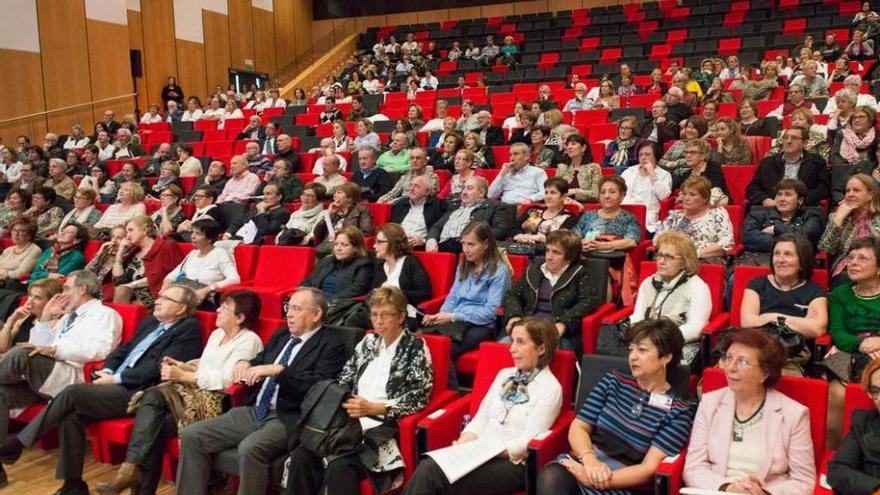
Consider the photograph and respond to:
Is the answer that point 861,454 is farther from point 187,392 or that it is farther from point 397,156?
point 397,156

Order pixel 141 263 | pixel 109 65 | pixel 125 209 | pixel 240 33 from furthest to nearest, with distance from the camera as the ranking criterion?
pixel 240 33
pixel 109 65
pixel 125 209
pixel 141 263

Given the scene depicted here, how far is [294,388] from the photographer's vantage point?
2.82 m

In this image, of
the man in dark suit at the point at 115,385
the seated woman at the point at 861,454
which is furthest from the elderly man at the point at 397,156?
the seated woman at the point at 861,454

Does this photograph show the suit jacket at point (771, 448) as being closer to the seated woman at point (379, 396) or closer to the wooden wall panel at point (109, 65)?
the seated woman at point (379, 396)

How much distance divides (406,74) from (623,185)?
8315 mm

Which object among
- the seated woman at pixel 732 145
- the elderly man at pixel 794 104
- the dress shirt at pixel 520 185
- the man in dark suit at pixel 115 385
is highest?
the elderly man at pixel 794 104

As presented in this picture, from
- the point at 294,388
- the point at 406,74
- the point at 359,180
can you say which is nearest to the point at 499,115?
the point at 359,180

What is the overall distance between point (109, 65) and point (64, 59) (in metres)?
0.74

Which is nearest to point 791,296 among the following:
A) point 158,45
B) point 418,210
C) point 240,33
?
point 418,210

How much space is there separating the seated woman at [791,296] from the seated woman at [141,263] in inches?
→ 127

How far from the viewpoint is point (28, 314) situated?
3.79 meters

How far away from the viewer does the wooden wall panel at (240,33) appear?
554 inches

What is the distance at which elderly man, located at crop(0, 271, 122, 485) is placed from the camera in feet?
11.1

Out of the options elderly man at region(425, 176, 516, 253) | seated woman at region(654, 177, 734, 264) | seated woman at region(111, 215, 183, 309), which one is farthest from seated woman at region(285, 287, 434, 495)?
seated woman at region(111, 215, 183, 309)
